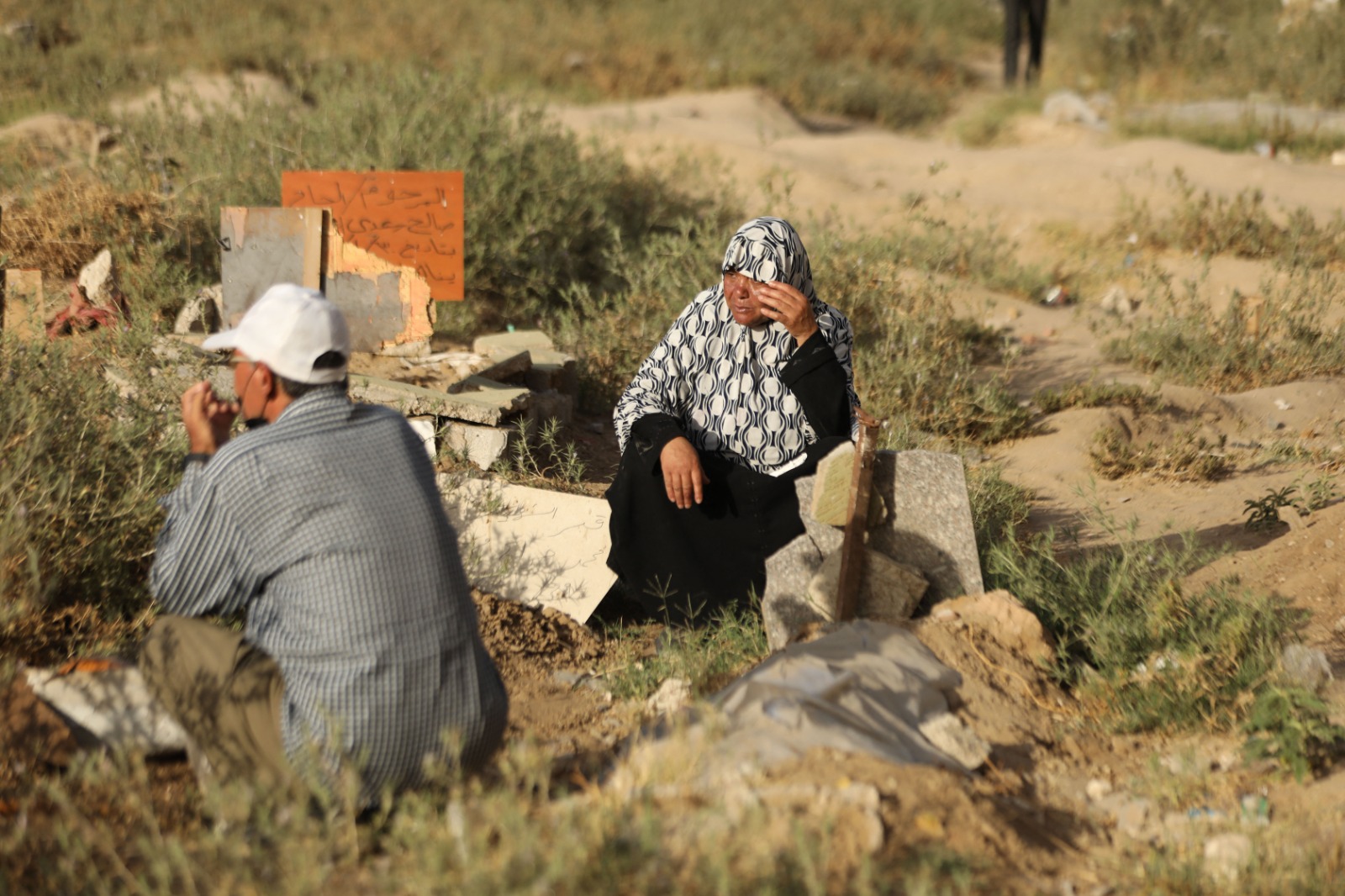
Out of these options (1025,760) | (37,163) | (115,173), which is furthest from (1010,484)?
(37,163)

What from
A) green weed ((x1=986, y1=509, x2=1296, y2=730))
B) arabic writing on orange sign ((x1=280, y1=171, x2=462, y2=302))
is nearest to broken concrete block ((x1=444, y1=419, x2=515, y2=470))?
arabic writing on orange sign ((x1=280, y1=171, x2=462, y2=302))

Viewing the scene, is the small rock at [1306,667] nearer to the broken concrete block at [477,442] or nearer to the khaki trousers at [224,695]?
the khaki trousers at [224,695]

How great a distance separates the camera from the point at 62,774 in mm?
2512

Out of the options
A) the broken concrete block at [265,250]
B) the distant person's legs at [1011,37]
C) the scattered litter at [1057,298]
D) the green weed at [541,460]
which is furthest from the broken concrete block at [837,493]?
the distant person's legs at [1011,37]

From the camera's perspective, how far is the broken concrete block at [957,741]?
277 cm

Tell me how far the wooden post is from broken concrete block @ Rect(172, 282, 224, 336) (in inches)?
123

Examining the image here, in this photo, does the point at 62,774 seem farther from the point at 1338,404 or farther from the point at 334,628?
the point at 1338,404

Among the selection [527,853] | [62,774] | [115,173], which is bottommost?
[62,774]

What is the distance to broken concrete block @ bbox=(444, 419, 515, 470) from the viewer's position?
14.9 ft

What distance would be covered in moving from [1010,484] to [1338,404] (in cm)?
251

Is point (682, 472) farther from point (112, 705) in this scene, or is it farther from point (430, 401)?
point (112, 705)

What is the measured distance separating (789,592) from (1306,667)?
1.45 metres

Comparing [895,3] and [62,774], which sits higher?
[895,3]

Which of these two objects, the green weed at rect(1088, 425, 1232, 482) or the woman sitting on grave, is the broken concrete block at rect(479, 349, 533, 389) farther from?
the green weed at rect(1088, 425, 1232, 482)
